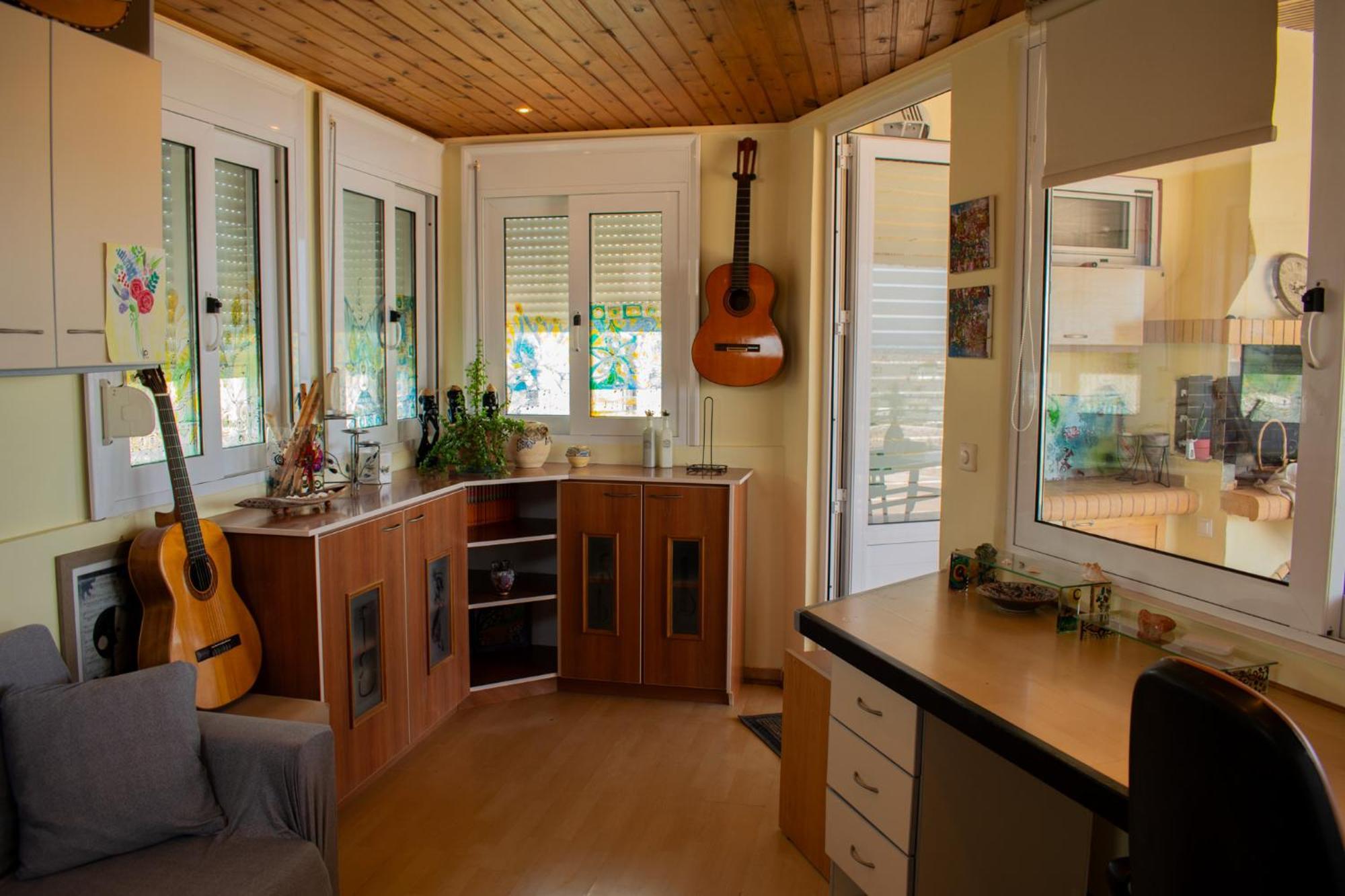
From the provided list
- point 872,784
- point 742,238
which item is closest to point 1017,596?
point 872,784

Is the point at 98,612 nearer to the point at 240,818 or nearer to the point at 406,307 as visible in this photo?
the point at 240,818

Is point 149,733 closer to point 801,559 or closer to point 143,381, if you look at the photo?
point 143,381

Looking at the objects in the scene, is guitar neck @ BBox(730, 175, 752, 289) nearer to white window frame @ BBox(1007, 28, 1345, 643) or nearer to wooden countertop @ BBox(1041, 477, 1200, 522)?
wooden countertop @ BBox(1041, 477, 1200, 522)

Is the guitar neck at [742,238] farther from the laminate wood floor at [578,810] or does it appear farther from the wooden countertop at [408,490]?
the laminate wood floor at [578,810]

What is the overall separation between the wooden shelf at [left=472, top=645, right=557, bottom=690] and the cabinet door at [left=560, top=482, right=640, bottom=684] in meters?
0.12

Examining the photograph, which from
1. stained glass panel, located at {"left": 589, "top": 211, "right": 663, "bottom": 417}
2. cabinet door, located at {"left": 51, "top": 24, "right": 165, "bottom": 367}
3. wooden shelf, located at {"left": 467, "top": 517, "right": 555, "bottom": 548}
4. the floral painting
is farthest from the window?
stained glass panel, located at {"left": 589, "top": 211, "right": 663, "bottom": 417}

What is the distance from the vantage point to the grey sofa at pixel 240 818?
1890 millimetres

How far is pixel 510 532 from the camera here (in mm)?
3930

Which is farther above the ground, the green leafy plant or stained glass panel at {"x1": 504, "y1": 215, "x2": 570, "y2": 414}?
stained glass panel at {"x1": 504, "y1": 215, "x2": 570, "y2": 414}

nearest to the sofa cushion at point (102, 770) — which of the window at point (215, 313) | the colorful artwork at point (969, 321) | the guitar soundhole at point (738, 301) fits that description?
the window at point (215, 313)

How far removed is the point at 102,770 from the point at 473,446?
2.07 metres

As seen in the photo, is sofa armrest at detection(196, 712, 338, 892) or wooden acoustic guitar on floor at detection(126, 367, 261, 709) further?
wooden acoustic guitar on floor at detection(126, 367, 261, 709)

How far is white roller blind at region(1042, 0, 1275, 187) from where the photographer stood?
192cm

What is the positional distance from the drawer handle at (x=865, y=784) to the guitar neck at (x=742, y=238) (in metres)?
2.33
